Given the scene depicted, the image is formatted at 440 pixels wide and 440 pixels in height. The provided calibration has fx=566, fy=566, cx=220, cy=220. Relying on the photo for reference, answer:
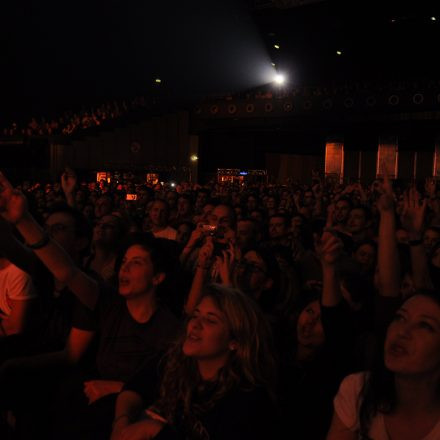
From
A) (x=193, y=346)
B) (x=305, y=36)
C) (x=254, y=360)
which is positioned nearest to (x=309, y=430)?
(x=254, y=360)

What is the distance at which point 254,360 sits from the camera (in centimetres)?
190

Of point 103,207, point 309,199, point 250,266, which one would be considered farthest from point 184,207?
point 250,266

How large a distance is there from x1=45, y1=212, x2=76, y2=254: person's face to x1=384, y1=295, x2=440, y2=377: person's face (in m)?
1.89

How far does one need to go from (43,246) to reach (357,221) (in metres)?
3.62

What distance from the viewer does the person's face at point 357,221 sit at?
17.3 feet

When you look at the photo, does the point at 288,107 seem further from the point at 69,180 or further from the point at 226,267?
the point at 226,267

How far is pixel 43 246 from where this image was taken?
226 centimetres

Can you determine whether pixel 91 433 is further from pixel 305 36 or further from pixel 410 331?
pixel 305 36

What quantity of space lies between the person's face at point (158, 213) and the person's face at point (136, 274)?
9.31ft

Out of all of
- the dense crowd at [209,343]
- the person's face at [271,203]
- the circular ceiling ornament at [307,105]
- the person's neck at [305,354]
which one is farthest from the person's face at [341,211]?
the circular ceiling ornament at [307,105]

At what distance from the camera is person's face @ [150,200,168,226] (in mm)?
5461

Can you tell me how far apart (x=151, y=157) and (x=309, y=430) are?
2213 centimetres

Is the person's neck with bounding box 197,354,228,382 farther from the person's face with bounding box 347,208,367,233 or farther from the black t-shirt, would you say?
the person's face with bounding box 347,208,367,233

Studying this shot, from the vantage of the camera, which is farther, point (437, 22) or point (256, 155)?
point (256, 155)
